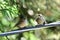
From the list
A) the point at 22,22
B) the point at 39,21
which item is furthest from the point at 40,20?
the point at 22,22

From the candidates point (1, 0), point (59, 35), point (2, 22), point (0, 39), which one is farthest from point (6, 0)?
point (59, 35)

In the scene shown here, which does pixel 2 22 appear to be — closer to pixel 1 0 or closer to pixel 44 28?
pixel 1 0

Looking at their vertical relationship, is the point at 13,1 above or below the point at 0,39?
above

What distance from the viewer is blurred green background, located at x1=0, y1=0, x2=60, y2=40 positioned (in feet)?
4.64

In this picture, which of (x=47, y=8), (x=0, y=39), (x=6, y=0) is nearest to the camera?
(x=0, y=39)

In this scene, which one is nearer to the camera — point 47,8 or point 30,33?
point 30,33

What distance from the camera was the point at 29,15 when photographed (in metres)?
1.51

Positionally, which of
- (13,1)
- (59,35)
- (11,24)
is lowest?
(59,35)

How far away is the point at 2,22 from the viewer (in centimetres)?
140

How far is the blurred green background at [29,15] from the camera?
142 cm

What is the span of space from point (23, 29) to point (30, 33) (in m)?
0.07

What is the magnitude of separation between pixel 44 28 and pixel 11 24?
245 mm

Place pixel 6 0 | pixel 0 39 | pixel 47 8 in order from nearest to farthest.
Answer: pixel 0 39
pixel 6 0
pixel 47 8

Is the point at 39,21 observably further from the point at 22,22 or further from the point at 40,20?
the point at 22,22
